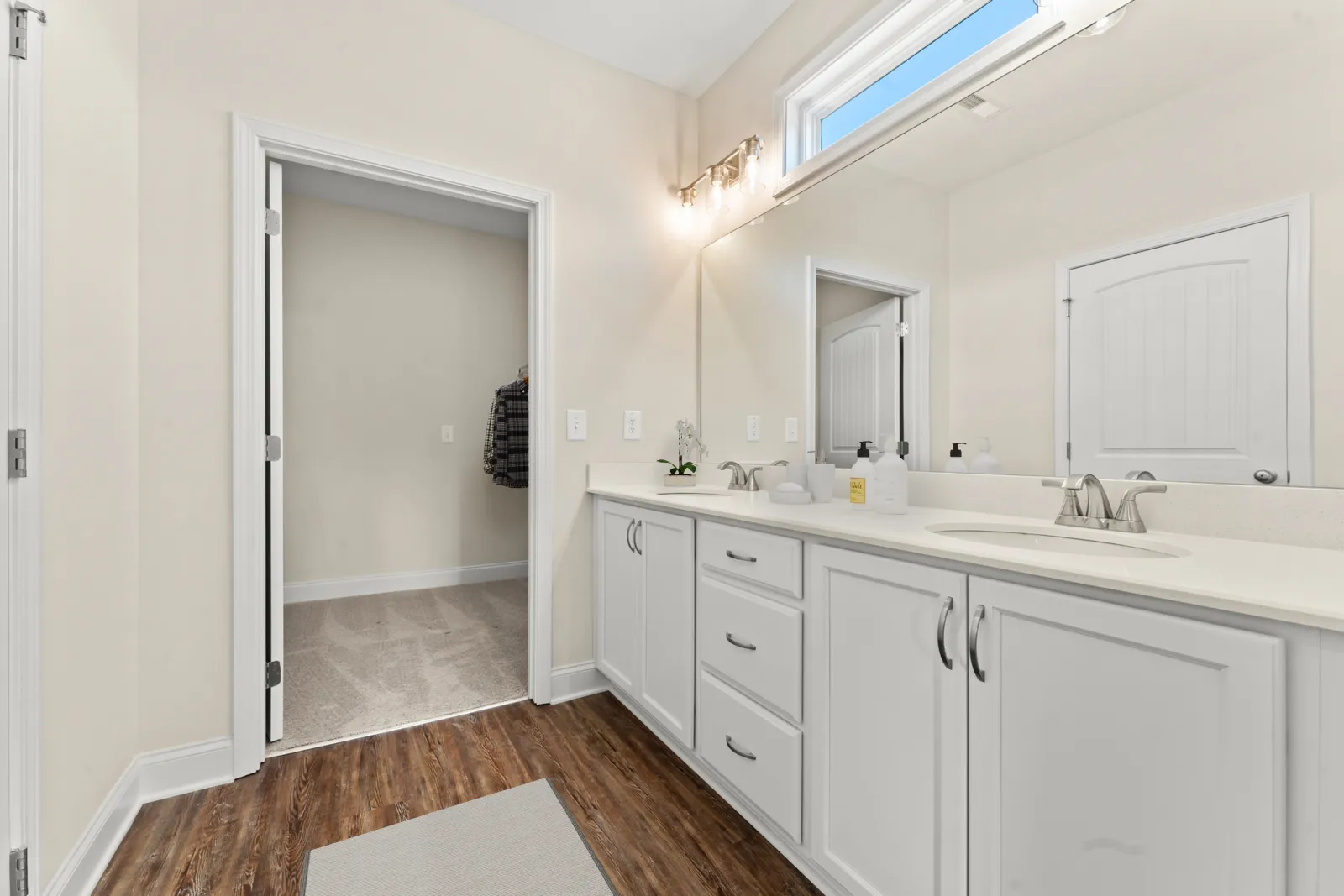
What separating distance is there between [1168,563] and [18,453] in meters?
1.97

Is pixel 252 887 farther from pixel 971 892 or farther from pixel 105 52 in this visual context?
pixel 105 52

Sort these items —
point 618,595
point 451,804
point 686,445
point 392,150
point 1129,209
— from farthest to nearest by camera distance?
point 686,445 < point 618,595 < point 392,150 < point 451,804 < point 1129,209

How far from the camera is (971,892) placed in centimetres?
93

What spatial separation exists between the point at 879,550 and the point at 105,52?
2.21 metres

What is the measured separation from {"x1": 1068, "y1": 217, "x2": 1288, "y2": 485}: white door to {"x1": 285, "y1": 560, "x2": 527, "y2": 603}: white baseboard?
372 centimetres

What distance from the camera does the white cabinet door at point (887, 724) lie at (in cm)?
96

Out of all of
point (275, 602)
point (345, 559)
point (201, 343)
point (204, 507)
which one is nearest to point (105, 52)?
point (201, 343)

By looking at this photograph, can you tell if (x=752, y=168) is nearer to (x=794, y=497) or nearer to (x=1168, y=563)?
(x=794, y=497)

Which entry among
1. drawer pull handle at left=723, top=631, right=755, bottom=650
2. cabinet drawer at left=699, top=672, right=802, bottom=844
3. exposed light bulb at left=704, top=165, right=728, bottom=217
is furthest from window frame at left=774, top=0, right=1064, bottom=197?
cabinet drawer at left=699, top=672, right=802, bottom=844

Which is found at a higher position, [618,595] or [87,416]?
[87,416]

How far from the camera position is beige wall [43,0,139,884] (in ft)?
3.92

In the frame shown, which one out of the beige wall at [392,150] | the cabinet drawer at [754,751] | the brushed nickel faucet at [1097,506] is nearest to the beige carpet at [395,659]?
the beige wall at [392,150]

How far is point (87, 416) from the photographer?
1352 mm

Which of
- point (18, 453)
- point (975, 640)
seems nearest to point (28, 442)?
point (18, 453)
